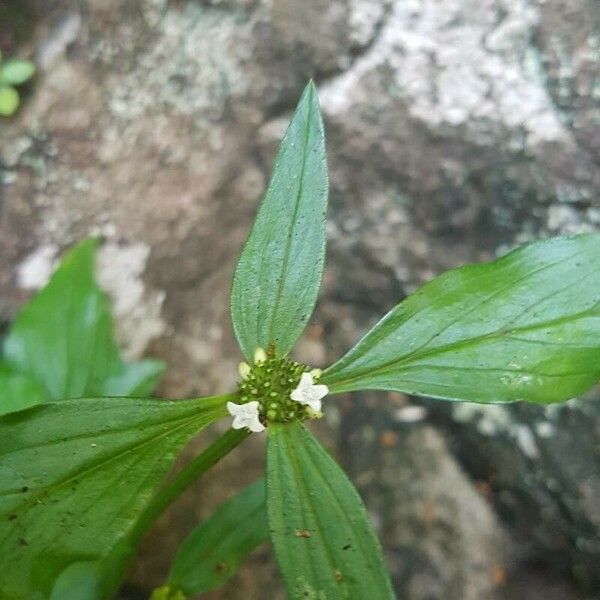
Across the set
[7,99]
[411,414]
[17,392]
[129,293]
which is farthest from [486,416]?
[7,99]

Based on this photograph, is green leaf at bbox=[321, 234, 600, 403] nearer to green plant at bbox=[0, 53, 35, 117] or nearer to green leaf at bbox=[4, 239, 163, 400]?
green leaf at bbox=[4, 239, 163, 400]

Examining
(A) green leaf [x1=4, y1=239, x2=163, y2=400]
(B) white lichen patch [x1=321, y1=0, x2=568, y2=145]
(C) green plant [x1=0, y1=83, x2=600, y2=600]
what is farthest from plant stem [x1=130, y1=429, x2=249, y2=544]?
(B) white lichen patch [x1=321, y1=0, x2=568, y2=145]

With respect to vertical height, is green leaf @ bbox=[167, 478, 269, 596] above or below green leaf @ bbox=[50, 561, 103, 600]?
below

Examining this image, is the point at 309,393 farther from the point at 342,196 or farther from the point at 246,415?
the point at 342,196

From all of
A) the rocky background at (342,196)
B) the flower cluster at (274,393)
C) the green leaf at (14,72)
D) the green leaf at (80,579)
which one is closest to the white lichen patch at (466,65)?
the rocky background at (342,196)

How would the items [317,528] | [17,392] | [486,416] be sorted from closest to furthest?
1. [317,528]
2. [17,392]
3. [486,416]

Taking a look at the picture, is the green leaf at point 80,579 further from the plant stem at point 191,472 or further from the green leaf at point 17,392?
the green leaf at point 17,392
